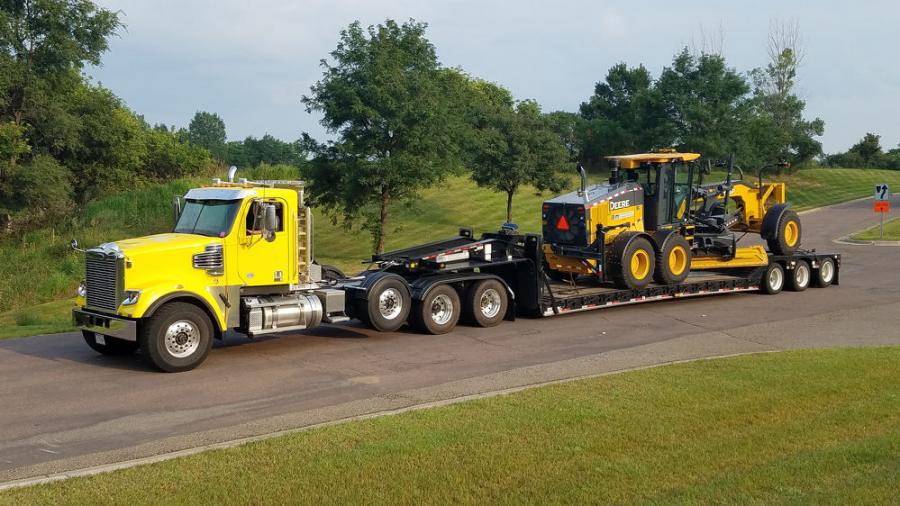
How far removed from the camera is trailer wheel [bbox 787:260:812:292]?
20391 mm

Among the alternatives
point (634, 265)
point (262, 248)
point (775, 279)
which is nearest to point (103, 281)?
point (262, 248)

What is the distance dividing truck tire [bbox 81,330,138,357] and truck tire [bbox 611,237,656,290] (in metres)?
9.07

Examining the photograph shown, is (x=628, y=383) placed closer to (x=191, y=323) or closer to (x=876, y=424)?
(x=876, y=424)

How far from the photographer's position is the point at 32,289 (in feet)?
90.8

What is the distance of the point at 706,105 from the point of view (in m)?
43.3

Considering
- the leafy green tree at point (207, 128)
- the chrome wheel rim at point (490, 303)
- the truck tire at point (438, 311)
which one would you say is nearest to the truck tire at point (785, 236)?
the chrome wheel rim at point (490, 303)

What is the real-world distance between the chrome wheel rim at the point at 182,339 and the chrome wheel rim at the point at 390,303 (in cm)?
334

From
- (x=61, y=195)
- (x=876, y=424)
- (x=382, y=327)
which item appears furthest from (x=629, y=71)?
(x=876, y=424)

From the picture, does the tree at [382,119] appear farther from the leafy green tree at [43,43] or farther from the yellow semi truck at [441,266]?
the leafy green tree at [43,43]

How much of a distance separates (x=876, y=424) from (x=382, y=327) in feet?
27.0

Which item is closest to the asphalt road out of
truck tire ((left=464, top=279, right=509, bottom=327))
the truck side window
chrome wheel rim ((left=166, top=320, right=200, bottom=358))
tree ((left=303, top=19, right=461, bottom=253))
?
truck tire ((left=464, top=279, right=509, bottom=327))

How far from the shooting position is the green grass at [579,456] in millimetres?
6688

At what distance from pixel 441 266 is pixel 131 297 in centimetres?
570

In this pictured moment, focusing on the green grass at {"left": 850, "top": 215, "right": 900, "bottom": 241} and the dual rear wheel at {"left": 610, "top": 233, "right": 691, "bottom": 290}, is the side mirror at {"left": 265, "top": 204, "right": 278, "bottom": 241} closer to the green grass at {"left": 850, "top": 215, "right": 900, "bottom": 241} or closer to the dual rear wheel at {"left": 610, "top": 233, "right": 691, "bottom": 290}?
the dual rear wheel at {"left": 610, "top": 233, "right": 691, "bottom": 290}
